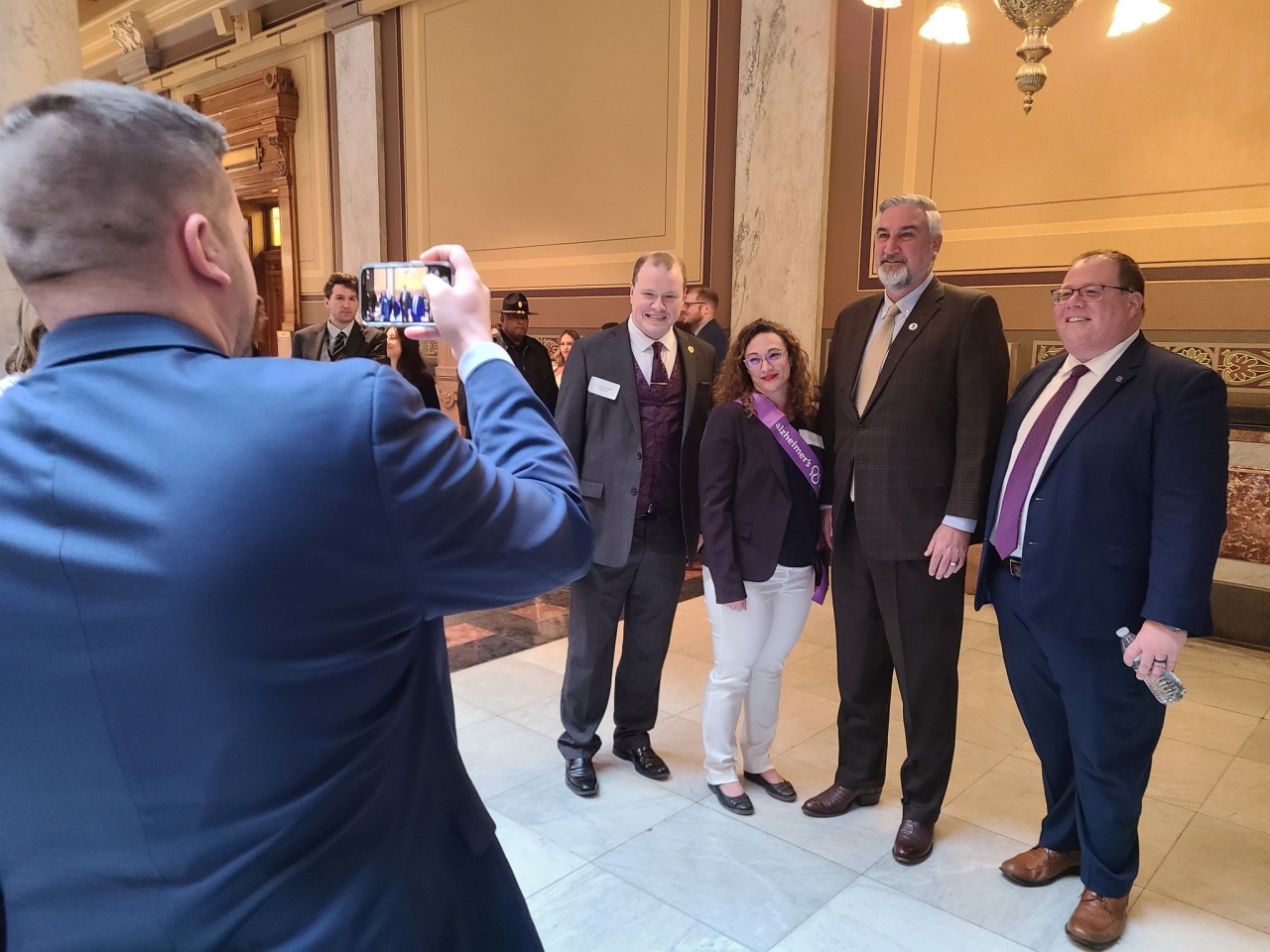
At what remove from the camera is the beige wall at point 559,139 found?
254 inches

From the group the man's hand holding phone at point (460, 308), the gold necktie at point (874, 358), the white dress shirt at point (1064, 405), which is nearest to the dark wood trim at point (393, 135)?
the gold necktie at point (874, 358)

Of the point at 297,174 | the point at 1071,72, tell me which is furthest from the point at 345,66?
the point at 1071,72

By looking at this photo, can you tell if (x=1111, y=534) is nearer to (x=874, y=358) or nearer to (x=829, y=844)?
(x=874, y=358)

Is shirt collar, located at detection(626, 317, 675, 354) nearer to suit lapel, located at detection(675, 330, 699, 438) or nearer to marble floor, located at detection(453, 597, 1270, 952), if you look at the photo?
suit lapel, located at detection(675, 330, 699, 438)

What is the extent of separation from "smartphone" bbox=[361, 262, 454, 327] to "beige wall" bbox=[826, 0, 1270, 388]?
4.57 m

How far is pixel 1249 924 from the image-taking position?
2.25m

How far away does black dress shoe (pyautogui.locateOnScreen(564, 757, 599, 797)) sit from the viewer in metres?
2.87

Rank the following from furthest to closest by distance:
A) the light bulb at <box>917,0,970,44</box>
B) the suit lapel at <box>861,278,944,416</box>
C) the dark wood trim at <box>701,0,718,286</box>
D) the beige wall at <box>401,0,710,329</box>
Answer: the beige wall at <box>401,0,710,329</box>
the dark wood trim at <box>701,0,718,286</box>
the light bulb at <box>917,0,970,44</box>
the suit lapel at <box>861,278,944,416</box>

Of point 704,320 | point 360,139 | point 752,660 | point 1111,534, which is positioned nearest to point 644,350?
point 752,660

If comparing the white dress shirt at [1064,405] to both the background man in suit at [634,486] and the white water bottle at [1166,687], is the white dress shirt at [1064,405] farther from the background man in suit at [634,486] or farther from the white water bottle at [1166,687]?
the background man in suit at [634,486]

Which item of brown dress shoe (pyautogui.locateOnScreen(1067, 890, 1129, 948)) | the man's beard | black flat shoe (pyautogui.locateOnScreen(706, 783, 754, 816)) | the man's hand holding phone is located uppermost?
the man's beard

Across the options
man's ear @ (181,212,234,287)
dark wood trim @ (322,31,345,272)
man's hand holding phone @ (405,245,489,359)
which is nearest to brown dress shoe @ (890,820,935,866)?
man's hand holding phone @ (405,245,489,359)

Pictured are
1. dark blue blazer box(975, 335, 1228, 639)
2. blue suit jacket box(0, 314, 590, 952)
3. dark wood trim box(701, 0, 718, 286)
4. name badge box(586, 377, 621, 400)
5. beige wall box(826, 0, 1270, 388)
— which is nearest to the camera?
blue suit jacket box(0, 314, 590, 952)

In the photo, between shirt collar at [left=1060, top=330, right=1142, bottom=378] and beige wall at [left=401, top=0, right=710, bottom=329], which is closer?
shirt collar at [left=1060, top=330, right=1142, bottom=378]
